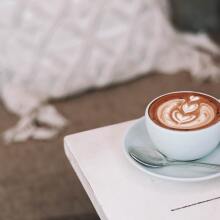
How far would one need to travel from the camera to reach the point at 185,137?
25.8 inches

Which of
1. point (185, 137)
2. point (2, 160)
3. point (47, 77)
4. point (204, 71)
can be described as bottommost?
point (2, 160)

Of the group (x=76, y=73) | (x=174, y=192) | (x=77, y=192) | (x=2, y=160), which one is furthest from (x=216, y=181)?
(x=76, y=73)

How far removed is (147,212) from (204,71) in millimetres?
821

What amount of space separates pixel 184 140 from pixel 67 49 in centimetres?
70

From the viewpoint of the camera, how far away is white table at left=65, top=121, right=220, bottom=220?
2.06ft

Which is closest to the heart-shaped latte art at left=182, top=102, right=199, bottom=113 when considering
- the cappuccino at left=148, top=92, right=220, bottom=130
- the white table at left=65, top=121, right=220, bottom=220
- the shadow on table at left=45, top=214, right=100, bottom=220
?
the cappuccino at left=148, top=92, right=220, bottom=130

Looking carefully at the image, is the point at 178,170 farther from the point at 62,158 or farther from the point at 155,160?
the point at 62,158

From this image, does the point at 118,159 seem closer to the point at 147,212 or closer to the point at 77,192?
the point at 147,212

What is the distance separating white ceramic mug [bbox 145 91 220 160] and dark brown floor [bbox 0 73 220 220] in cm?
39

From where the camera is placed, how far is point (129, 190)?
2.20 feet

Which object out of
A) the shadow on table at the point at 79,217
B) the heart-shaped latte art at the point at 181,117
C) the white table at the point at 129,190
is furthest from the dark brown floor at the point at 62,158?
the heart-shaped latte art at the point at 181,117

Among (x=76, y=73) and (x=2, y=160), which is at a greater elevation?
(x=76, y=73)

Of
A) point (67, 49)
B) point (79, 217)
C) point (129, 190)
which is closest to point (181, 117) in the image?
point (129, 190)

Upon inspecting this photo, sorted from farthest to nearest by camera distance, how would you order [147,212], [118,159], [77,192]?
[77,192], [118,159], [147,212]
